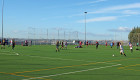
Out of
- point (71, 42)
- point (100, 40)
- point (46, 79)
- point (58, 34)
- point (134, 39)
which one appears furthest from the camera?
point (100, 40)

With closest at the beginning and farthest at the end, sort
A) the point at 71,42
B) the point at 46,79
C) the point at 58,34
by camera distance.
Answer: the point at 46,79 → the point at 58,34 → the point at 71,42

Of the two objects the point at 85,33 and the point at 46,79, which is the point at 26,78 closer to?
the point at 46,79

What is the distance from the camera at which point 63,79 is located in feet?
31.3

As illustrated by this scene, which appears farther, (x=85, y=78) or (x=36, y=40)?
(x=36, y=40)

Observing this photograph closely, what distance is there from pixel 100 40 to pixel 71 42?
530 inches

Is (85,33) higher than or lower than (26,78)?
higher

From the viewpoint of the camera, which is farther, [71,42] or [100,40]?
[100,40]

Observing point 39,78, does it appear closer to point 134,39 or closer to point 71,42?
point 134,39

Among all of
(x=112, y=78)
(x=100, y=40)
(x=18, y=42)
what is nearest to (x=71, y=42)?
(x=100, y=40)

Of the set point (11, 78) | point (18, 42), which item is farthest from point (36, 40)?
point (11, 78)

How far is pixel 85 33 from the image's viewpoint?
7150cm

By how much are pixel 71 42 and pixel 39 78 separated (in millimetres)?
72279

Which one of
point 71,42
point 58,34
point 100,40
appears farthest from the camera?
point 100,40

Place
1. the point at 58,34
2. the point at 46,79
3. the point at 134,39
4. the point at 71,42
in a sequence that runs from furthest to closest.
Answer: the point at 71,42
the point at 58,34
the point at 134,39
the point at 46,79
